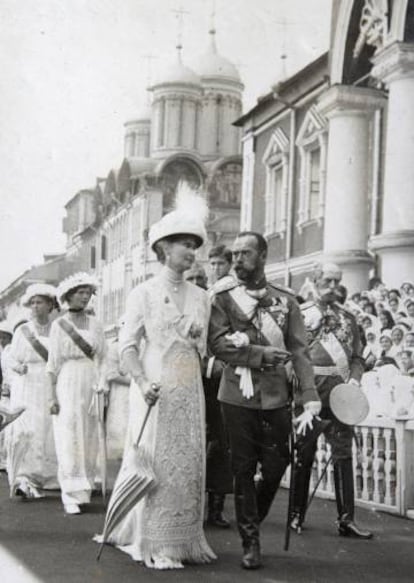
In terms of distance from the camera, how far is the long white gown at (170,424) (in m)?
5.55

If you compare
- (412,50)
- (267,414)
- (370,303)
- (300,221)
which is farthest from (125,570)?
(300,221)

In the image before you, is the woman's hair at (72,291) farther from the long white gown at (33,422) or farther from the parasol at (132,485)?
the parasol at (132,485)

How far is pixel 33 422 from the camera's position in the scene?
918 cm

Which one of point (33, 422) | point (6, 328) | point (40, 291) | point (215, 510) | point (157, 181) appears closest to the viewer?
point (215, 510)

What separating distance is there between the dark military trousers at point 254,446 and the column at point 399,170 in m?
7.18

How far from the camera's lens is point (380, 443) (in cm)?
817

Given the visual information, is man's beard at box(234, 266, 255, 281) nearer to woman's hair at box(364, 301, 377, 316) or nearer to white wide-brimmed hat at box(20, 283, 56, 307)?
white wide-brimmed hat at box(20, 283, 56, 307)

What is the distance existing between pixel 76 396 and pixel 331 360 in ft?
7.12

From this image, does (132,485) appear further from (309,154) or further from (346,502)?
(309,154)

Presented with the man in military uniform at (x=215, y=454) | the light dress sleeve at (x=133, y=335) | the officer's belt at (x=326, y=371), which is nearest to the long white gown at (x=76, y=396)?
the man in military uniform at (x=215, y=454)

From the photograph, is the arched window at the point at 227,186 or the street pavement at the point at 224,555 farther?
the arched window at the point at 227,186

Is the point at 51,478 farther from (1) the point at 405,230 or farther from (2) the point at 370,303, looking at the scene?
(1) the point at 405,230

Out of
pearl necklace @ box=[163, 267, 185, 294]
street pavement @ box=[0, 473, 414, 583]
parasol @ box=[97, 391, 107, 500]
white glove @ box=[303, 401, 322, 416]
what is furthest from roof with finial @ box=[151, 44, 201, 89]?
white glove @ box=[303, 401, 322, 416]

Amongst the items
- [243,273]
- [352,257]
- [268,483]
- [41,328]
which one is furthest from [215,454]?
[352,257]
